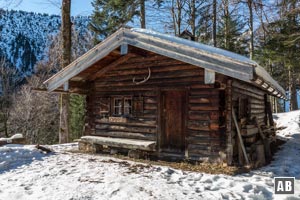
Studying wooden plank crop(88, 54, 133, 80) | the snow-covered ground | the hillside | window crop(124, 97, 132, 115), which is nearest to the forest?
wooden plank crop(88, 54, 133, 80)

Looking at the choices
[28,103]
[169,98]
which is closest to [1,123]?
[28,103]

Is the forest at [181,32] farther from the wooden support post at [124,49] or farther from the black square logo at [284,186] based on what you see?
the black square logo at [284,186]

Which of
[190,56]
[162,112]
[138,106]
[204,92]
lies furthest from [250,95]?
[138,106]

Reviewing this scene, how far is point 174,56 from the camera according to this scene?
7.46 metres

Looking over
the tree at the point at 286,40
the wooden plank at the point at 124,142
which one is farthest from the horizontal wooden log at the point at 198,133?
the tree at the point at 286,40

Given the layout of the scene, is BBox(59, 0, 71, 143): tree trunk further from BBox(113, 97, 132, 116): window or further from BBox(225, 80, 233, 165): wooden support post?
BBox(225, 80, 233, 165): wooden support post

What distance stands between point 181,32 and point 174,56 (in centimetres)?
1141

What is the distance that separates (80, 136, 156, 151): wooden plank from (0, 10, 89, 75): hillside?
30.7 m

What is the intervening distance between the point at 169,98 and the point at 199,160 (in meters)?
2.42

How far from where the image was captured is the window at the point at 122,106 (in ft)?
31.2

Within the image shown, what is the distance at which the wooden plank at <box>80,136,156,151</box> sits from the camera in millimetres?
8151

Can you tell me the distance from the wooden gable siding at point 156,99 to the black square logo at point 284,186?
187cm

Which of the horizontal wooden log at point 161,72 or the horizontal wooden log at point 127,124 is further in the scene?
the horizontal wooden log at point 127,124

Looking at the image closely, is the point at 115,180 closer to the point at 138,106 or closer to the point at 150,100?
the point at 150,100
